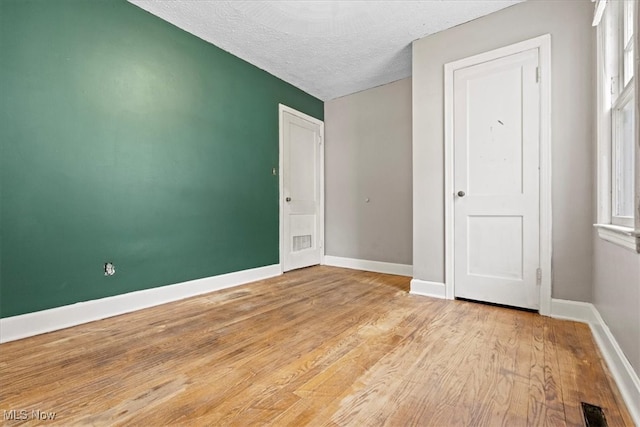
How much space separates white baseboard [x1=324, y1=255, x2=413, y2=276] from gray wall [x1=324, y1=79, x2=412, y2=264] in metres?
0.06

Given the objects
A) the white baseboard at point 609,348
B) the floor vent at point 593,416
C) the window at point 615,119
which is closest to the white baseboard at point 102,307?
the floor vent at point 593,416

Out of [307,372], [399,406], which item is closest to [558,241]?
[399,406]

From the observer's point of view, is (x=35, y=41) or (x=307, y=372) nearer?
(x=307, y=372)

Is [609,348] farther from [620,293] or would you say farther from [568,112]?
[568,112]

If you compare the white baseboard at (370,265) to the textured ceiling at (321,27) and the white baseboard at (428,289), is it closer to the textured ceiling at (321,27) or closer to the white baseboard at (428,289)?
the white baseboard at (428,289)

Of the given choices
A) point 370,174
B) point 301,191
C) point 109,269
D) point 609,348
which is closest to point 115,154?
point 109,269

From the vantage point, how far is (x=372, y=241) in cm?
402

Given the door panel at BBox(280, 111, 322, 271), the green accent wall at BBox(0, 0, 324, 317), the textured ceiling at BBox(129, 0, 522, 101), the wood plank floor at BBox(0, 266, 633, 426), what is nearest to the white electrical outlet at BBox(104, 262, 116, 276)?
the green accent wall at BBox(0, 0, 324, 317)

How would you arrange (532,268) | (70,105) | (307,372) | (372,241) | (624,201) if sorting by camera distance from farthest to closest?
(372,241), (532,268), (70,105), (624,201), (307,372)

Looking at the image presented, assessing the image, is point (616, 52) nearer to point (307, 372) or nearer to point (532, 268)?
point (532, 268)

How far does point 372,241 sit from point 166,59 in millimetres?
3081

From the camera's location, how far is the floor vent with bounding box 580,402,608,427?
108 centimetres

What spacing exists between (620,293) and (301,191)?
3305 mm

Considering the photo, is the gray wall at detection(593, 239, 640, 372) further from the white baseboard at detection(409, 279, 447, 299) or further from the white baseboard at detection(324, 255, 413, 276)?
the white baseboard at detection(324, 255, 413, 276)
